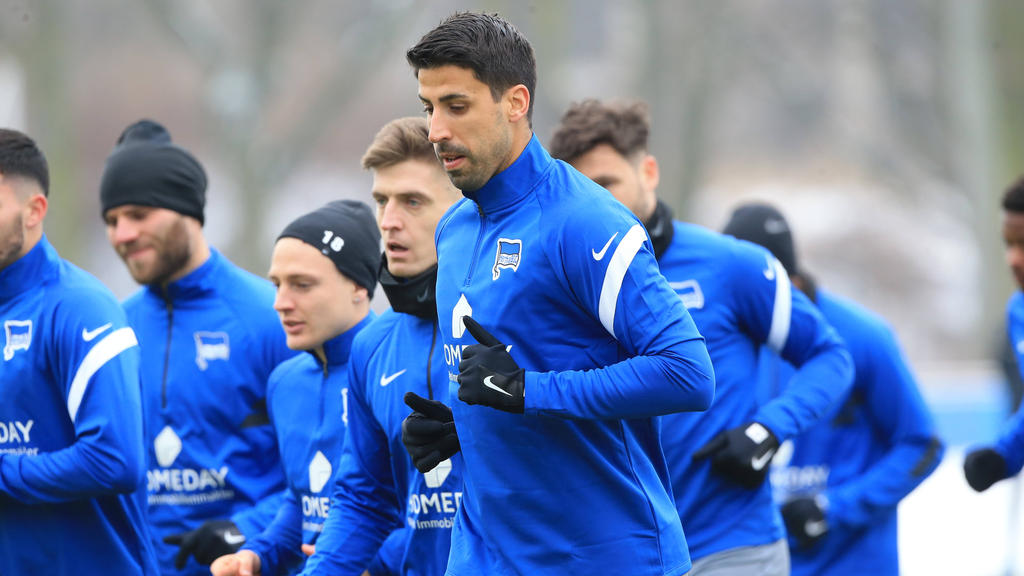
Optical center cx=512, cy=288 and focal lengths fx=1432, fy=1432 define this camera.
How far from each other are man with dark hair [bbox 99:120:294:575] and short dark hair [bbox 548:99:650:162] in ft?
4.94

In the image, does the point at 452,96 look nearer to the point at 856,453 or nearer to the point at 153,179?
the point at 153,179

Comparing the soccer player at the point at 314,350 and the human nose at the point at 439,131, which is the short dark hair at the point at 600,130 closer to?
the soccer player at the point at 314,350

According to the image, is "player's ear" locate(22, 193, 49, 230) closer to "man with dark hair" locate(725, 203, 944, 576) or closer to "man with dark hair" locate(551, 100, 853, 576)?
"man with dark hair" locate(551, 100, 853, 576)

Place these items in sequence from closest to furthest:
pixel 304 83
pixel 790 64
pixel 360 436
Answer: pixel 360 436 < pixel 790 64 < pixel 304 83

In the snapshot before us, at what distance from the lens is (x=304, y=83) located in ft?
107

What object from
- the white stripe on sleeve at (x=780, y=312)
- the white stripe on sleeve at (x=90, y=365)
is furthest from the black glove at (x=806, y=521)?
the white stripe on sleeve at (x=90, y=365)

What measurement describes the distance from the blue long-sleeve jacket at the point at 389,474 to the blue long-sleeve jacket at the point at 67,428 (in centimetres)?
78

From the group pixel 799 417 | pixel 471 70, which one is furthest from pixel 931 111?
pixel 471 70

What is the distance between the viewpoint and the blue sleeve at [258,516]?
217 inches

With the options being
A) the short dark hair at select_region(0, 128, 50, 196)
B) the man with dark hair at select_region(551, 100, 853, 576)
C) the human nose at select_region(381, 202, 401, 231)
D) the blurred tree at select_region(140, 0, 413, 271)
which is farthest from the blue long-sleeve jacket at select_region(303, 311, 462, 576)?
the blurred tree at select_region(140, 0, 413, 271)

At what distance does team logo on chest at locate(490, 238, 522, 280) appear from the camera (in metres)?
3.64

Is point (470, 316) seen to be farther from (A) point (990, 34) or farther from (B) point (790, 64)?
(B) point (790, 64)

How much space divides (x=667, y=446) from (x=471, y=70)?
6.66 feet

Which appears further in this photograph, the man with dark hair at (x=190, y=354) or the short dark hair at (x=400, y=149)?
the man with dark hair at (x=190, y=354)
